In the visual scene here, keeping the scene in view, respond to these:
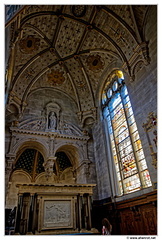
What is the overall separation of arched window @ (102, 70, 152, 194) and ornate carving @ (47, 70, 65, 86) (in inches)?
153

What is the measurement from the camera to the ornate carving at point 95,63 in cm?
1329

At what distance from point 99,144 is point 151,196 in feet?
18.8

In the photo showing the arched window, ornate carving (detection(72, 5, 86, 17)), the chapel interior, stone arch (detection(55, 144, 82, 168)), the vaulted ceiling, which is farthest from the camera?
stone arch (detection(55, 144, 82, 168))

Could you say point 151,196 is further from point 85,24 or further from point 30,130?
point 85,24

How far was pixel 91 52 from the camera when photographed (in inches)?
506

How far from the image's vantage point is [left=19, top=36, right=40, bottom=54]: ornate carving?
453 inches

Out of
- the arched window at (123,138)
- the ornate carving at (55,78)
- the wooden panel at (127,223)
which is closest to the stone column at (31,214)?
the wooden panel at (127,223)

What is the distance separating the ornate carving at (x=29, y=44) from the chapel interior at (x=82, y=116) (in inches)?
2.6

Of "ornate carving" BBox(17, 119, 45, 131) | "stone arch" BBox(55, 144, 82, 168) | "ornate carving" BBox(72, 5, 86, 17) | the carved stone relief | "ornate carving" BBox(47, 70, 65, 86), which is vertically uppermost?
"ornate carving" BBox(72, 5, 86, 17)

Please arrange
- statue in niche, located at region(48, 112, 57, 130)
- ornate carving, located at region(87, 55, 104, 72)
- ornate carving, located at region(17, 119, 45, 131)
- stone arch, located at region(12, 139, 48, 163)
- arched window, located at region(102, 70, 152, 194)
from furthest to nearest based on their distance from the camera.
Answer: ornate carving, located at region(87, 55, 104, 72) < statue in niche, located at region(48, 112, 57, 130) < ornate carving, located at region(17, 119, 45, 131) < stone arch, located at region(12, 139, 48, 163) < arched window, located at region(102, 70, 152, 194)

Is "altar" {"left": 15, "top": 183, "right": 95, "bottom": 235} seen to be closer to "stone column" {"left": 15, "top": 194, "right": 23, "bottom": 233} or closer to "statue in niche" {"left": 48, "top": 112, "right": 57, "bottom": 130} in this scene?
"stone column" {"left": 15, "top": 194, "right": 23, "bottom": 233}

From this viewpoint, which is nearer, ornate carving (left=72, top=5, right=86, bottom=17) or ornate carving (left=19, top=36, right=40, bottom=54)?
ornate carving (left=72, top=5, right=86, bottom=17)

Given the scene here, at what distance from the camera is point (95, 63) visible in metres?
13.5

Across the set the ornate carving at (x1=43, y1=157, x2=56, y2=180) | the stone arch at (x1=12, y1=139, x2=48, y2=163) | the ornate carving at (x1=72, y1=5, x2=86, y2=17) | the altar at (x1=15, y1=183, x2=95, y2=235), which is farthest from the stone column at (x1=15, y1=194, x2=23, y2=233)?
the ornate carving at (x1=72, y1=5, x2=86, y2=17)
